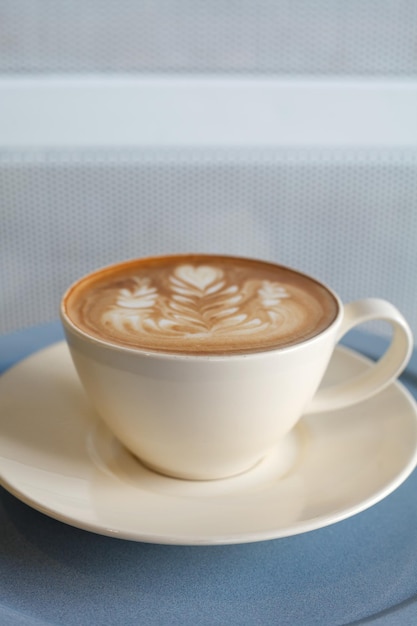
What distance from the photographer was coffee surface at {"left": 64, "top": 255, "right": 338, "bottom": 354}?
1.61 feet

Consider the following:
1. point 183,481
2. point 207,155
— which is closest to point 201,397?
point 183,481

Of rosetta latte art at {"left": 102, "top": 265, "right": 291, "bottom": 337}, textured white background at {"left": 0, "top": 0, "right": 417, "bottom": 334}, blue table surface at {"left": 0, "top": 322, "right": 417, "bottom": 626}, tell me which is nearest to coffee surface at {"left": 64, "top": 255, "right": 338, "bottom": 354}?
rosetta latte art at {"left": 102, "top": 265, "right": 291, "bottom": 337}

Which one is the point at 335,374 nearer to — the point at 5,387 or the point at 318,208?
the point at 5,387

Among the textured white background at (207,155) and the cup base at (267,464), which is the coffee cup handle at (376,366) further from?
the textured white background at (207,155)

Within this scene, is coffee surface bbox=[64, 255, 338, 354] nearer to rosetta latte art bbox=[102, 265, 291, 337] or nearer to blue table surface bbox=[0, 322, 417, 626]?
Answer: rosetta latte art bbox=[102, 265, 291, 337]

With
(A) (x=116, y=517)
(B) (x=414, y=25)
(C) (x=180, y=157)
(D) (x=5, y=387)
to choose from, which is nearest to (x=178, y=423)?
(A) (x=116, y=517)

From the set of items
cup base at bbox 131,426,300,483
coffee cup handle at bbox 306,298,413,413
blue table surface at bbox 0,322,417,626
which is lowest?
cup base at bbox 131,426,300,483

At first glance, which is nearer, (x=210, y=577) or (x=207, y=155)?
(x=210, y=577)

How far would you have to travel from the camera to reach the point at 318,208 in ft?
3.37

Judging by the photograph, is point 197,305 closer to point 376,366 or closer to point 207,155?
point 376,366

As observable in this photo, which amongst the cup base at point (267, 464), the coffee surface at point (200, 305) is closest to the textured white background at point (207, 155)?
the coffee surface at point (200, 305)

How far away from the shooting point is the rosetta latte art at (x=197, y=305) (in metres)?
0.51

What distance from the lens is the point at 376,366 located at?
0.56 m

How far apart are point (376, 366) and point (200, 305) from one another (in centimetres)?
13
